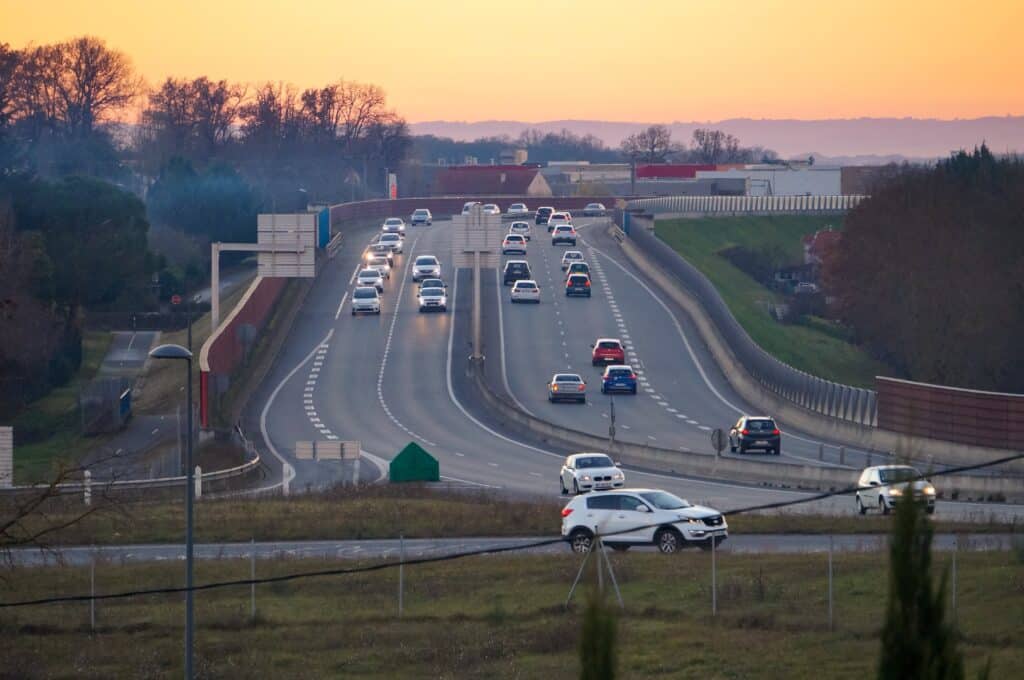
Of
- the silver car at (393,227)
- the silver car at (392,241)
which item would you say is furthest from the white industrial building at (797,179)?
the silver car at (392,241)

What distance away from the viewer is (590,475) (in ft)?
122

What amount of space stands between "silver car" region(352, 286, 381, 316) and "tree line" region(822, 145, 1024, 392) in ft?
81.4

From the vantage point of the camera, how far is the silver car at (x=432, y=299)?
240 ft

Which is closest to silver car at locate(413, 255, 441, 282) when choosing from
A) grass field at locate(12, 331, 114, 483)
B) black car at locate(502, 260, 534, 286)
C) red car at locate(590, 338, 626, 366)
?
black car at locate(502, 260, 534, 286)

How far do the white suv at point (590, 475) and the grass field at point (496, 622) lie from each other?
9.95 m

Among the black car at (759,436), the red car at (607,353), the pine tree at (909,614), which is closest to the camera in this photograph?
the pine tree at (909,614)

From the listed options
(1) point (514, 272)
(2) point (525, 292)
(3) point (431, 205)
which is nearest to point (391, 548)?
(2) point (525, 292)

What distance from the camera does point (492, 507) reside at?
111ft

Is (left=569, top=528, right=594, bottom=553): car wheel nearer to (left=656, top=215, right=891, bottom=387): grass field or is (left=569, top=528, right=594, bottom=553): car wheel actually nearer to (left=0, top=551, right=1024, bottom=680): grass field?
(left=0, top=551, right=1024, bottom=680): grass field

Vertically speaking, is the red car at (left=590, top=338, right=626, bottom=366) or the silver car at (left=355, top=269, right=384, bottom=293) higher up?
the silver car at (left=355, top=269, right=384, bottom=293)

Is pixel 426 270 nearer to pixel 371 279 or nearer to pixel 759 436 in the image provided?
pixel 371 279

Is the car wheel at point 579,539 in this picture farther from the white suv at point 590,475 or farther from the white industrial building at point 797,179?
the white industrial building at point 797,179

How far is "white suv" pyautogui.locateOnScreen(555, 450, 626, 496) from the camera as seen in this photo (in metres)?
37.1

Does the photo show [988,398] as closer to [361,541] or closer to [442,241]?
[361,541]
